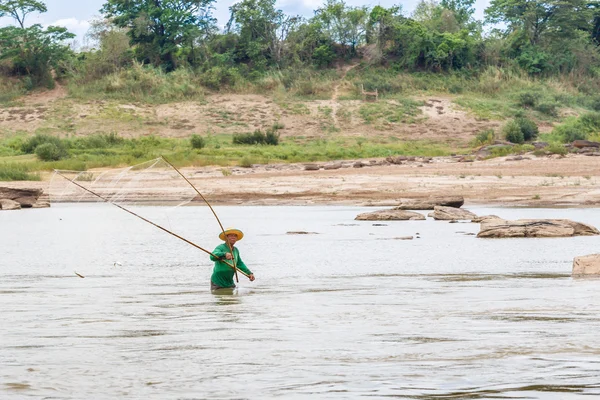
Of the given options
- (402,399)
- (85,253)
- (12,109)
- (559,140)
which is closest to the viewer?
(402,399)

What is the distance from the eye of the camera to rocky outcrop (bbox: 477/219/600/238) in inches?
699

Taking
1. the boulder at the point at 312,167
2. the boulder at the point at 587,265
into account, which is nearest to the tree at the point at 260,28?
the boulder at the point at 312,167

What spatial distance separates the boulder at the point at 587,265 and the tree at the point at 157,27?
50.4 meters

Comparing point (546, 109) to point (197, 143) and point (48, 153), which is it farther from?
point (48, 153)

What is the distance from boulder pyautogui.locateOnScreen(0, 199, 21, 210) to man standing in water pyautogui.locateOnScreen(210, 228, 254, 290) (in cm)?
1826

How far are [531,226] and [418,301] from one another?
305 inches

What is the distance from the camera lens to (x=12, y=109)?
53031 mm

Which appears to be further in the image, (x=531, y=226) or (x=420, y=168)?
(x=420, y=168)

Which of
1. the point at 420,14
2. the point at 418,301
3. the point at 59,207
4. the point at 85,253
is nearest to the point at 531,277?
the point at 418,301

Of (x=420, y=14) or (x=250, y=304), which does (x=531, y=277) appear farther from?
(x=420, y=14)

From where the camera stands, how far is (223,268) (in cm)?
1166

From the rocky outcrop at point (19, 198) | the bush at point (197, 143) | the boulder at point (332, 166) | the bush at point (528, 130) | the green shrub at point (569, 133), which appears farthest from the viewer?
the bush at point (528, 130)

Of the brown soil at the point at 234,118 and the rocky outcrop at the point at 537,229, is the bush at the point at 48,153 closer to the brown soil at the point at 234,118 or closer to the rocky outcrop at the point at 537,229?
the brown soil at the point at 234,118

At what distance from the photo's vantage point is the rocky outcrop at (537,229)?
17750mm
